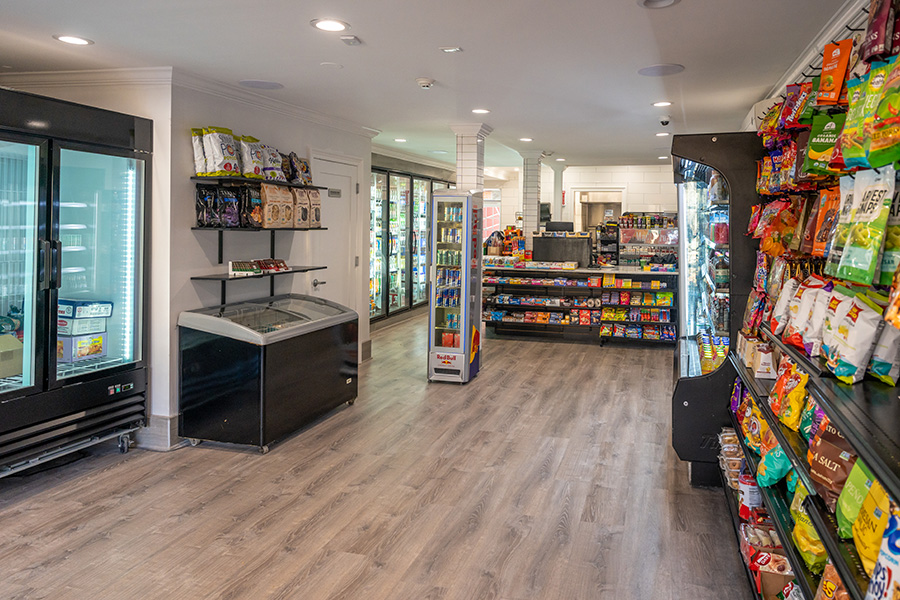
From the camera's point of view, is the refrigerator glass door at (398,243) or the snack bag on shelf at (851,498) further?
the refrigerator glass door at (398,243)

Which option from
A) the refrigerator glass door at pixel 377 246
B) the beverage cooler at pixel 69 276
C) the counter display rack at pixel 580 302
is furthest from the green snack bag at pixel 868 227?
the refrigerator glass door at pixel 377 246

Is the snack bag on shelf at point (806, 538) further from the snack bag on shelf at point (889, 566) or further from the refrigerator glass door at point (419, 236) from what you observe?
the refrigerator glass door at point (419, 236)

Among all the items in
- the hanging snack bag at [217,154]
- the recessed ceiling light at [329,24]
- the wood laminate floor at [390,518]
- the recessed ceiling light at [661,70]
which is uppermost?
the recessed ceiling light at [661,70]

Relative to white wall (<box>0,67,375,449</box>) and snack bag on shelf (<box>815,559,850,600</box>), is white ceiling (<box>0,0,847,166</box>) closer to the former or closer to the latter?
white wall (<box>0,67,375,449</box>)

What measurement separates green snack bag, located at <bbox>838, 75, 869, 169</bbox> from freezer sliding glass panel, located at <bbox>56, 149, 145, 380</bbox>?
Answer: 12.7ft

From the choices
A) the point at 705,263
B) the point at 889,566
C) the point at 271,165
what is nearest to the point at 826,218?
the point at 889,566

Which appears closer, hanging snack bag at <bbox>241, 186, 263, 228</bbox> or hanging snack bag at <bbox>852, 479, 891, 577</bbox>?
hanging snack bag at <bbox>852, 479, 891, 577</bbox>

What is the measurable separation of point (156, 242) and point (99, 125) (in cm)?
83

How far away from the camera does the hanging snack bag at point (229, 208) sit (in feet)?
15.4

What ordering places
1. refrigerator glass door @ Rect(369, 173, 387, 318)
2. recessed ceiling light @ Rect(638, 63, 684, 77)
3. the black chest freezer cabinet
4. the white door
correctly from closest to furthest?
1. recessed ceiling light @ Rect(638, 63, 684, 77)
2. the black chest freezer cabinet
3. the white door
4. refrigerator glass door @ Rect(369, 173, 387, 318)

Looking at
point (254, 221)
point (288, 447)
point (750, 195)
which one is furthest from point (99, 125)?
point (750, 195)

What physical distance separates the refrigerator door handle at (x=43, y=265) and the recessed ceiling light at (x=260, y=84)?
179 cm

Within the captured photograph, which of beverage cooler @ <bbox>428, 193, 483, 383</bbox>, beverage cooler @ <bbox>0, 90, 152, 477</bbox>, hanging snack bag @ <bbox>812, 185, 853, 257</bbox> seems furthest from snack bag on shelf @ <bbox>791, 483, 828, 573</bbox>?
beverage cooler @ <bbox>428, 193, 483, 383</bbox>

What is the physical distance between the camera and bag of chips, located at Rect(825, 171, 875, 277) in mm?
1721
